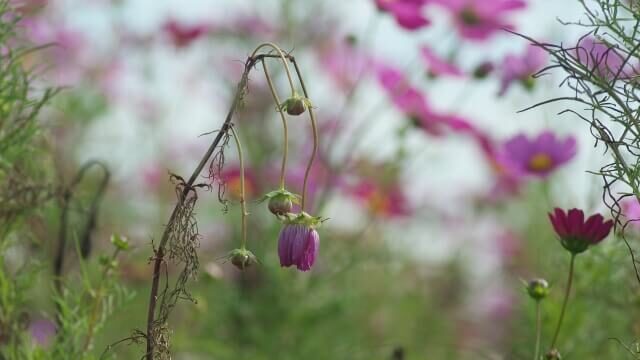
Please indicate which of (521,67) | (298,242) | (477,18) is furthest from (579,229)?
(477,18)

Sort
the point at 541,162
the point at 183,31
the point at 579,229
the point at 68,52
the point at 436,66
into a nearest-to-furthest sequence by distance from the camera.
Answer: the point at 579,229, the point at 541,162, the point at 436,66, the point at 183,31, the point at 68,52

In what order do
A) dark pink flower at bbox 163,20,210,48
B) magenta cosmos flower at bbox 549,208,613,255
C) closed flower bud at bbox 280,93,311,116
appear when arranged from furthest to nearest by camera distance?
dark pink flower at bbox 163,20,210,48
magenta cosmos flower at bbox 549,208,613,255
closed flower bud at bbox 280,93,311,116

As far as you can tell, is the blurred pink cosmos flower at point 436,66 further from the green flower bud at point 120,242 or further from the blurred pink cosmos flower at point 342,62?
the green flower bud at point 120,242

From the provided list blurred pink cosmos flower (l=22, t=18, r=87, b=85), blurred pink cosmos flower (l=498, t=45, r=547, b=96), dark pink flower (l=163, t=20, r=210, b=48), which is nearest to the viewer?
blurred pink cosmos flower (l=498, t=45, r=547, b=96)

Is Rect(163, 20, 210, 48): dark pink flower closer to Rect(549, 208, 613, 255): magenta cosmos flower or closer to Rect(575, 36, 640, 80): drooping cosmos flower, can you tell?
Rect(575, 36, 640, 80): drooping cosmos flower

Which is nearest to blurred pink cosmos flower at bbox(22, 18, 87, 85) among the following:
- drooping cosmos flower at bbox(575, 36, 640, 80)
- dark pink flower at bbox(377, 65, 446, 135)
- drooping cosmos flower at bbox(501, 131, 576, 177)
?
dark pink flower at bbox(377, 65, 446, 135)

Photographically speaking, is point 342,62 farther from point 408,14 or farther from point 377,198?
point 408,14

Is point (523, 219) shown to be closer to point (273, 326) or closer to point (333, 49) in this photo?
point (333, 49)
